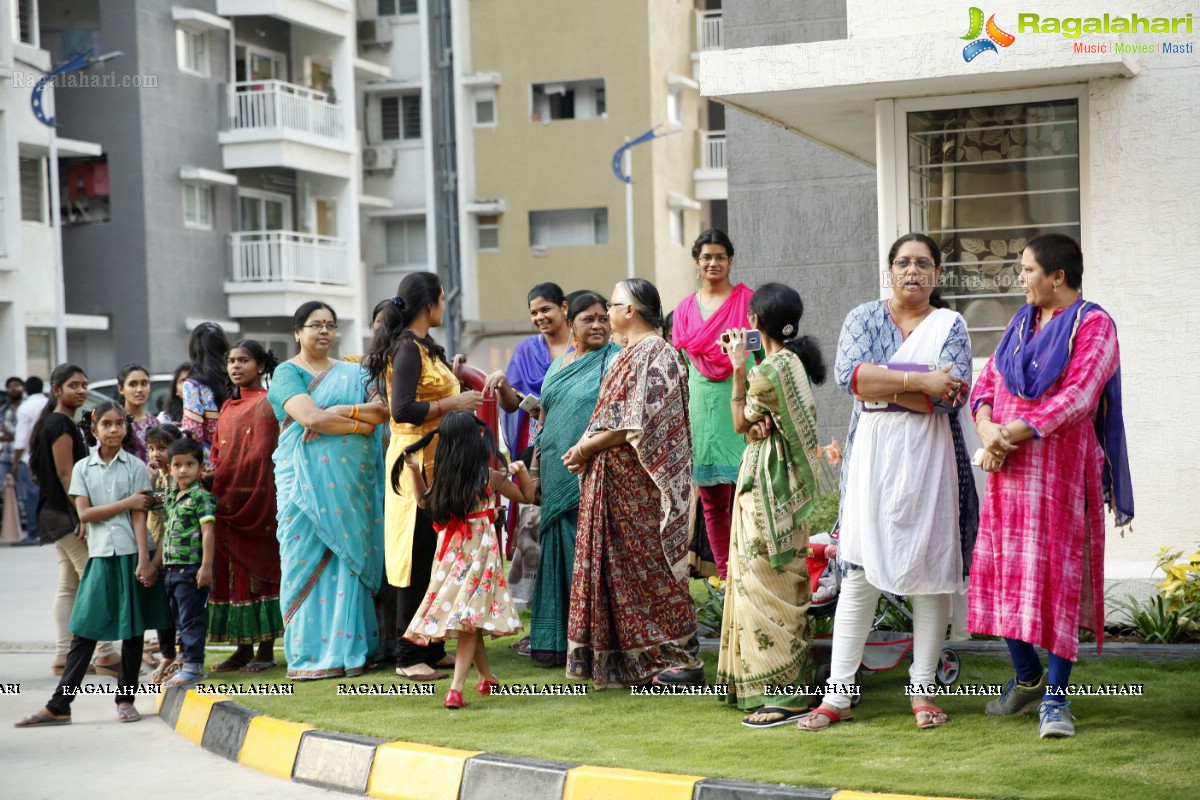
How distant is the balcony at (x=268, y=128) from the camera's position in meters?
28.9

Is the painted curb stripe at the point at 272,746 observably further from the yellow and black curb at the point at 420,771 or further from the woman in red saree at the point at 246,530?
the woman in red saree at the point at 246,530

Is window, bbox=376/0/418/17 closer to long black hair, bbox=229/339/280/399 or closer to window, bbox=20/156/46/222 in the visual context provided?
window, bbox=20/156/46/222

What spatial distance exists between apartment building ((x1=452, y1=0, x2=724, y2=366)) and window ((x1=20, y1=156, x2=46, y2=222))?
41.2ft

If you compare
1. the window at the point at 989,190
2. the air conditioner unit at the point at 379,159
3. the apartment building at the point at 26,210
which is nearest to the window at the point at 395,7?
the air conditioner unit at the point at 379,159

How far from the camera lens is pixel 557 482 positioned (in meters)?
7.48

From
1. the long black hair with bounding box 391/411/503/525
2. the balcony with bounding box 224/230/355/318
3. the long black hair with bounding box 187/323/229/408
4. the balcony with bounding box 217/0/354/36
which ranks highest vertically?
the balcony with bounding box 217/0/354/36

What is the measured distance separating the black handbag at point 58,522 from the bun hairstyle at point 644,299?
3.49 metres

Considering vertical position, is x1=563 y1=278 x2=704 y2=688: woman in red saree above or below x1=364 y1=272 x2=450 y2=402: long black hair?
below

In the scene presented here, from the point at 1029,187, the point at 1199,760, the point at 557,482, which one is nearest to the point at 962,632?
the point at 1199,760

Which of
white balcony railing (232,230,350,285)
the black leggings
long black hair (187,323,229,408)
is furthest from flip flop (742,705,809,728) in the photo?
white balcony railing (232,230,350,285)

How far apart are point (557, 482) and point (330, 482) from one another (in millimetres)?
1161

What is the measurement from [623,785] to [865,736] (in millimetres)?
1089

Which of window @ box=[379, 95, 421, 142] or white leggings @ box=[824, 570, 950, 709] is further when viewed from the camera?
window @ box=[379, 95, 421, 142]

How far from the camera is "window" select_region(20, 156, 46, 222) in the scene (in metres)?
24.2
